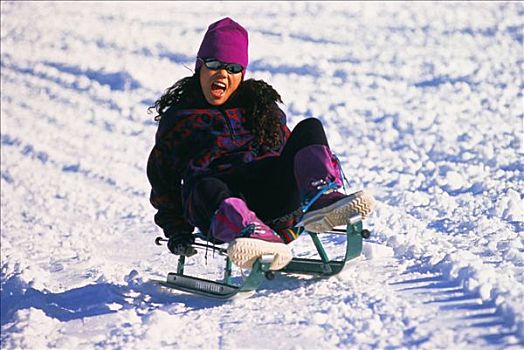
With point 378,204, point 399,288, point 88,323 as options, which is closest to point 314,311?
point 399,288

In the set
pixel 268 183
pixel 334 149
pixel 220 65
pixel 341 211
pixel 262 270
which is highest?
pixel 334 149

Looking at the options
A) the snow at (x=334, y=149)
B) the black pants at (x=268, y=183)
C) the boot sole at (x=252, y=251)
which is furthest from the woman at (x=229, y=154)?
the snow at (x=334, y=149)

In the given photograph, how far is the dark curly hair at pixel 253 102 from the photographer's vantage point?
342cm

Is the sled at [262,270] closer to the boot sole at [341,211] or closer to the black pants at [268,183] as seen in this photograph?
the boot sole at [341,211]

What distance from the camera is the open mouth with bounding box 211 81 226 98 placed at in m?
3.39

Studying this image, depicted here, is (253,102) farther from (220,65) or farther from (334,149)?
(334,149)

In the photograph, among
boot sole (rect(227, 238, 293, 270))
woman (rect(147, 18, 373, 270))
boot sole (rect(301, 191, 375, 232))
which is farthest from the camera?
woman (rect(147, 18, 373, 270))

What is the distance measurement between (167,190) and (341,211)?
81 centimetres

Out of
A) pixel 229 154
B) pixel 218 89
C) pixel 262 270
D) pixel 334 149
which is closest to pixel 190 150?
pixel 229 154

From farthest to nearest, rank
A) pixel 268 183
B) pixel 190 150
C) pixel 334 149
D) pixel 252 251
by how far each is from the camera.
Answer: pixel 334 149 < pixel 190 150 < pixel 268 183 < pixel 252 251

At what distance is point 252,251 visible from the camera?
9.15ft

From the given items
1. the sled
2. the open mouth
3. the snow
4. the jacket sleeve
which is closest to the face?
the open mouth

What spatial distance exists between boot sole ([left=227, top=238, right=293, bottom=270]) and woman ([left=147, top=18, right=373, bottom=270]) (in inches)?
7.8

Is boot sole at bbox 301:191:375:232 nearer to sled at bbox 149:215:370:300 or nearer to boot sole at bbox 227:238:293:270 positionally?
sled at bbox 149:215:370:300
